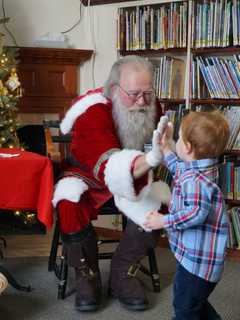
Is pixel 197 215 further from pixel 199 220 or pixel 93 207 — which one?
pixel 93 207

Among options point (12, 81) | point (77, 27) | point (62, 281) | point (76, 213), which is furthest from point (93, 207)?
point (77, 27)

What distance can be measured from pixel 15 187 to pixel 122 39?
155 centimetres

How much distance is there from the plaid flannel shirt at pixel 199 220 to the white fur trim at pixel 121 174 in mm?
256

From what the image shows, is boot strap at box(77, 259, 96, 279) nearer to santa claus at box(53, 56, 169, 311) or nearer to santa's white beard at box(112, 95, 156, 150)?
santa claus at box(53, 56, 169, 311)

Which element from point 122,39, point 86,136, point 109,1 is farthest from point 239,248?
point 109,1

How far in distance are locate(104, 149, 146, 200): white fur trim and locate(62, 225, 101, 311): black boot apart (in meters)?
0.34

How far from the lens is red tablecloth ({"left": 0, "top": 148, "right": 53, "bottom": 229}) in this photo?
2164 millimetres

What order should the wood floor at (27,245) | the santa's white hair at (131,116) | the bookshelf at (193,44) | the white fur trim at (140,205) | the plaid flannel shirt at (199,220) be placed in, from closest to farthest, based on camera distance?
the plaid flannel shirt at (199,220) → the white fur trim at (140,205) → the santa's white hair at (131,116) → the bookshelf at (193,44) → the wood floor at (27,245)

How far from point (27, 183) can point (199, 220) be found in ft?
2.88

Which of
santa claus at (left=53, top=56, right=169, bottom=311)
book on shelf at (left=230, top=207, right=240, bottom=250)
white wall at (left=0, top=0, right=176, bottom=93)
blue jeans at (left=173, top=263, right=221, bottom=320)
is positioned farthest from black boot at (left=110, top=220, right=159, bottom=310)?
white wall at (left=0, top=0, right=176, bottom=93)

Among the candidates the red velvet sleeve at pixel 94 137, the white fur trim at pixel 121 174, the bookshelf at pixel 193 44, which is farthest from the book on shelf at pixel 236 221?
the white fur trim at pixel 121 174

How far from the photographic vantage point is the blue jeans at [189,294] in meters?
1.71

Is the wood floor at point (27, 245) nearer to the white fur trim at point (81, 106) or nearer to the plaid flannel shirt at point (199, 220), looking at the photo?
the white fur trim at point (81, 106)

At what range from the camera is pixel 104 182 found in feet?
7.06
